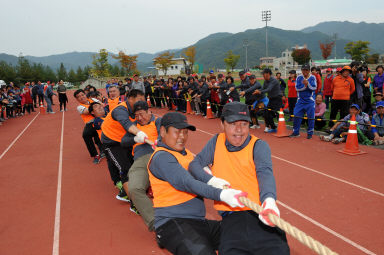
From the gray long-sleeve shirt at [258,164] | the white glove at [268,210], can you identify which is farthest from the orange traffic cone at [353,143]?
the white glove at [268,210]

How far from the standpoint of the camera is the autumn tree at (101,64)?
220 feet

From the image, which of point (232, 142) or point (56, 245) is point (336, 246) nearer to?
point (232, 142)

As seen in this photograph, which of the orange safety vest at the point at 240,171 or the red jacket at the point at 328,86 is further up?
the red jacket at the point at 328,86

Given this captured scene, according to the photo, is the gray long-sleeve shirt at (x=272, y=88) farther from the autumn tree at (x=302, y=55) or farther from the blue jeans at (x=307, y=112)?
the autumn tree at (x=302, y=55)

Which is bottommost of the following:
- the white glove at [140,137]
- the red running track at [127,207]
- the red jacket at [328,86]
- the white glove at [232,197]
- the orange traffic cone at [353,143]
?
the red running track at [127,207]

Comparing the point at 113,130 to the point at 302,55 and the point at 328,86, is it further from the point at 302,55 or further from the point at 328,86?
the point at 302,55

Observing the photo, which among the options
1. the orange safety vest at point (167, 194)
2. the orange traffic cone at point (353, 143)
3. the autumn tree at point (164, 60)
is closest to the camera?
the orange safety vest at point (167, 194)

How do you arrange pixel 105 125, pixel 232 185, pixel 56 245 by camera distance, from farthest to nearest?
pixel 105 125 < pixel 56 245 < pixel 232 185

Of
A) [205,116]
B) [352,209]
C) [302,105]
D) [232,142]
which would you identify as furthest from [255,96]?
[232,142]

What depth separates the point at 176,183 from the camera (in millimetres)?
2346

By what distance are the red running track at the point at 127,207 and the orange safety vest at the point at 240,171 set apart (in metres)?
1.61

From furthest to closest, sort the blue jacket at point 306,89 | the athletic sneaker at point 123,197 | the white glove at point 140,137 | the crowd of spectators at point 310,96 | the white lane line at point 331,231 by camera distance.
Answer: the crowd of spectators at point 310,96 < the blue jacket at point 306,89 < the athletic sneaker at point 123,197 < the white glove at point 140,137 < the white lane line at point 331,231

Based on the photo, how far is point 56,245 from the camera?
377cm

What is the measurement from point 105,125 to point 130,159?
2.54ft
